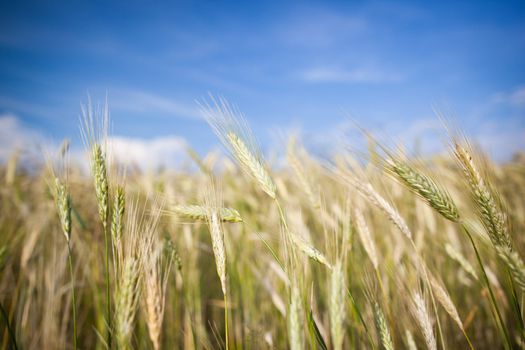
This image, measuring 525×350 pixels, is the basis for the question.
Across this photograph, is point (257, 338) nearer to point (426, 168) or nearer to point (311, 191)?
point (311, 191)

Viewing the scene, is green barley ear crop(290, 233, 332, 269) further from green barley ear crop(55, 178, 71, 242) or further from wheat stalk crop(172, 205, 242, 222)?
green barley ear crop(55, 178, 71, 242)

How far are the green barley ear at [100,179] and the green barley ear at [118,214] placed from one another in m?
0.03

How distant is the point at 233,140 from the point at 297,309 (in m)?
0.62

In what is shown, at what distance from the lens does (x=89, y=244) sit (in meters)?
2.07

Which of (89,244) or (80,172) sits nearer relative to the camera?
(89,244)

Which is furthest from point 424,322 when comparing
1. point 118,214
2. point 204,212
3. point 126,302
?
point 118,214

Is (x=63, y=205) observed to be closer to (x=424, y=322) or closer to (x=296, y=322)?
(x=296, y=322)

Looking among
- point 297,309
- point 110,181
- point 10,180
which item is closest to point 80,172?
point 10,180

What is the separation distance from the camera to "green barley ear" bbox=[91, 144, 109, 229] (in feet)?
3.04

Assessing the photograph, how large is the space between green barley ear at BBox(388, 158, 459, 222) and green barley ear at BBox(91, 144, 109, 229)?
3.28 feet

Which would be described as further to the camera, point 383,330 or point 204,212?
point 204,212

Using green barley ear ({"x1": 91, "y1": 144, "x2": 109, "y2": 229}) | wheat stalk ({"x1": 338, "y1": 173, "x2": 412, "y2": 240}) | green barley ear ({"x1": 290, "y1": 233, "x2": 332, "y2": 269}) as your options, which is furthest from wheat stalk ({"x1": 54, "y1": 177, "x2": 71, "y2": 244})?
wheat stalk ({"x1": 338, "y1": 173, "x2": 412, "y2": 240})

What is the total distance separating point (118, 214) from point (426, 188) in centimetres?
101

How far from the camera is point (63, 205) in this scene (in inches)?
39.4
